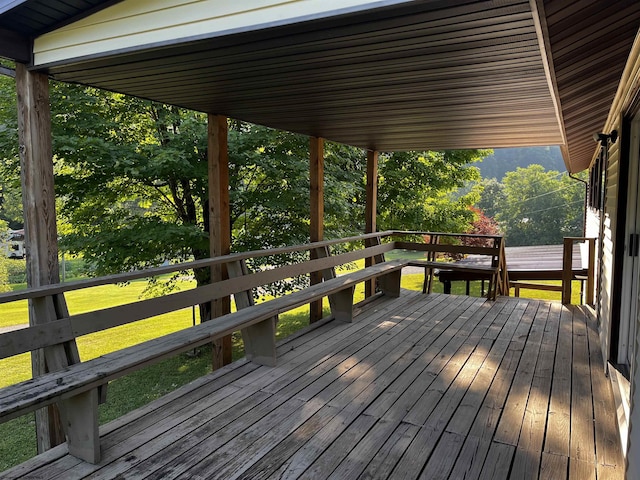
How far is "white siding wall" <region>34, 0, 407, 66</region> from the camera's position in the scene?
211 cm

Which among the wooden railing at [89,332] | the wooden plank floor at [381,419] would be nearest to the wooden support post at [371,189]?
the wooden plank floor at [381,419]

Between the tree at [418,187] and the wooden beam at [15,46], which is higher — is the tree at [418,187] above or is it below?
below

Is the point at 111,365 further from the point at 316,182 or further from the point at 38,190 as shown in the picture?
the point at 316,182

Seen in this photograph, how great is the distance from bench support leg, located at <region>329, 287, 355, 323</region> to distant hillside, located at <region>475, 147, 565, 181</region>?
60.2 m

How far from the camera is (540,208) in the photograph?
40781 mm

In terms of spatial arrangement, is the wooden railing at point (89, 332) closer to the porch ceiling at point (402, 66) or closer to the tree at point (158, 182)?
the porch ceiling at point (402, 66)

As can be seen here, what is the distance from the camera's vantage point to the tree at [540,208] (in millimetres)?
38000

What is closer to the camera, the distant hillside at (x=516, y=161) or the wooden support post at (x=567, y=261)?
the wooden support post at (x=567, y=261)

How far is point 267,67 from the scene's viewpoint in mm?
2768

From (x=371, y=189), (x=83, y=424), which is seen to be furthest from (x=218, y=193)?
(x=371, y=189)

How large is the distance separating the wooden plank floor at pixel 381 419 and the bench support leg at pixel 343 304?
1.85 ft

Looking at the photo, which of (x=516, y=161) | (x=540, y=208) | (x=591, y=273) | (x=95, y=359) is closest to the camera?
(x=95, y=359)

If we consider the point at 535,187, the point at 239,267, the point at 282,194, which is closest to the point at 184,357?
the point at 282,194

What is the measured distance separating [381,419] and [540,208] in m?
43.1
